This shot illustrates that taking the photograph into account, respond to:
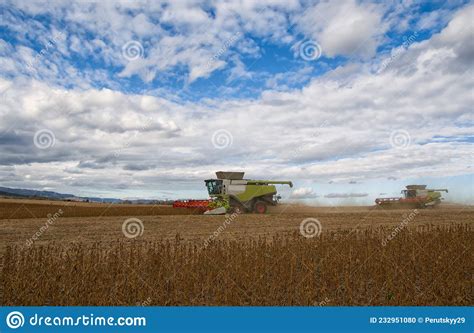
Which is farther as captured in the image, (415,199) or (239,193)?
(415,199)

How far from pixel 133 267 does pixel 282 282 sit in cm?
266

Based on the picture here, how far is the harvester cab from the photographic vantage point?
85.4ft

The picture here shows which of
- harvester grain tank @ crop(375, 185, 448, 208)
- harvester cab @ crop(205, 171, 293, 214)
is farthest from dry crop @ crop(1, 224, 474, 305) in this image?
harvester grain tank @ crop(375, 185, 448, 208)

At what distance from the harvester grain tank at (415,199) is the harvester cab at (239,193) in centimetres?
1191

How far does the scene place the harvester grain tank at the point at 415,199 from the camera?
112ft

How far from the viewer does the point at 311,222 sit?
2173 cm

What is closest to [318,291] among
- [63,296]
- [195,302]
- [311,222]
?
[195,302]

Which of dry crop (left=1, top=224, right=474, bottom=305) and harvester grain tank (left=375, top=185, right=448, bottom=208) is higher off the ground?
harvester grain tank (left=375, top=185, right=448, bottom=208)

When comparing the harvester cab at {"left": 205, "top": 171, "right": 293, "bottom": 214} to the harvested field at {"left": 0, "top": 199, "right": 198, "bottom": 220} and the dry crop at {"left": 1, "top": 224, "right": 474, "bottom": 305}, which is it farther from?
the dry crop at {"left": 1, "top": 224, "right": 474, "bottom": 305}

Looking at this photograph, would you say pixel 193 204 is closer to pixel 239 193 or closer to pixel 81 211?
pixel 239 193

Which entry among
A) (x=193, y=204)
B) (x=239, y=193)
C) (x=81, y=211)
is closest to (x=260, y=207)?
(x=239, y=193)

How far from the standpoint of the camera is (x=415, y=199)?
3434 centimetres

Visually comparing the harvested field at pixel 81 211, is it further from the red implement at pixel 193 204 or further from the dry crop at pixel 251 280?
the dry crop at pixel 251 280

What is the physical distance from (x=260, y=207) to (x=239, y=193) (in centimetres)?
173
